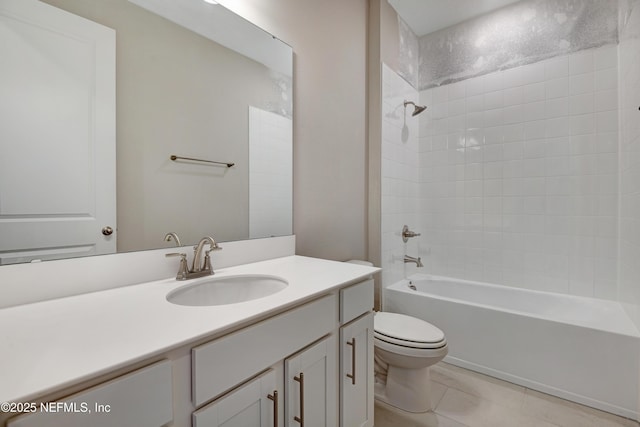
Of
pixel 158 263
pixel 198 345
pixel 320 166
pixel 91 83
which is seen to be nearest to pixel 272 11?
pixel 320 166

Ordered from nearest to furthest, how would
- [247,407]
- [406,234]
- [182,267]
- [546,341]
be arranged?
[247,407], [182,267], [546,341], [406,234]

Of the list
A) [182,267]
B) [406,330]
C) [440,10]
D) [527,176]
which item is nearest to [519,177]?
[527,176]

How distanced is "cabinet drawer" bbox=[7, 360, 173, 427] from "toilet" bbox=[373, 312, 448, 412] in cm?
121

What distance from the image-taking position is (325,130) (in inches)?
73.8

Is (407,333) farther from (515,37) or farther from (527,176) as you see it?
(515,37)

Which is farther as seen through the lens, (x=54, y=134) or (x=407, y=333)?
(x=407, y=333)

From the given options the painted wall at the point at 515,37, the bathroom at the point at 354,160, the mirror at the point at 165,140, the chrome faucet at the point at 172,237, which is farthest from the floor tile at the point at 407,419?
the painted wall at the point at 515,37

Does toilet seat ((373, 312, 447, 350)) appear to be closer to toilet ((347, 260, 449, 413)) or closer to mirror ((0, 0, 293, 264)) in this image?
toilet ((347, 260, 449, 413))

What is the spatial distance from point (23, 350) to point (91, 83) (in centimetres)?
81

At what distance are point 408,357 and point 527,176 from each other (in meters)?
1.79

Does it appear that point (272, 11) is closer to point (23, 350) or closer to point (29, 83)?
point (29, 83)

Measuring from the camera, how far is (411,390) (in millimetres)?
1595

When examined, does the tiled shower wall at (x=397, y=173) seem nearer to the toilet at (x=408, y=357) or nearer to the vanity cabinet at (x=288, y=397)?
the toilet at (x=408, y=357)

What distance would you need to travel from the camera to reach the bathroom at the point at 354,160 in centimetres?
Answer: 167
